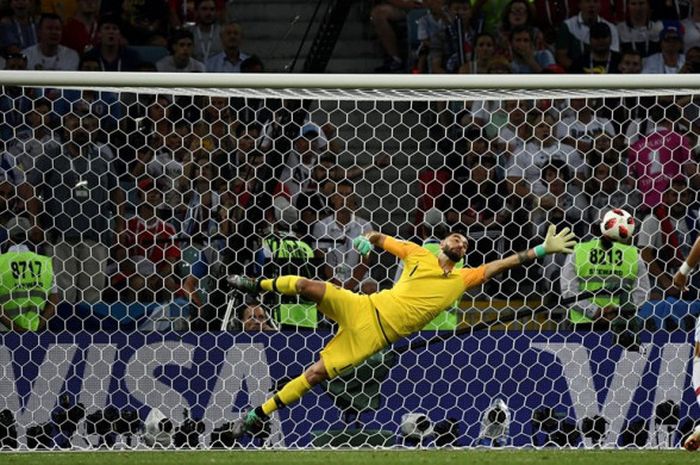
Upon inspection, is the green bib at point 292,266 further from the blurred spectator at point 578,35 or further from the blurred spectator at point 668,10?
the blurred spectator at point 668,10

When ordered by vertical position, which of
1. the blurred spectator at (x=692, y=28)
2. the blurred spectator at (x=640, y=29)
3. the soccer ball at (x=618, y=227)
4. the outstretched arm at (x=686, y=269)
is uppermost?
the outstretched arm at (x=686, y=269)

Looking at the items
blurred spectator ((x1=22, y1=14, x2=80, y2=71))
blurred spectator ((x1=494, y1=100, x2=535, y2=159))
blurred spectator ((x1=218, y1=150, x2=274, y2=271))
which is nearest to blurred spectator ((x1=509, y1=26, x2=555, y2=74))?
blurred spectator ((x1=494, y1=100, x2=535, y2=159))

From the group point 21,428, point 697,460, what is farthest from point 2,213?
point 697,460

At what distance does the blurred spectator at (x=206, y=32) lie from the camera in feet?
47.1

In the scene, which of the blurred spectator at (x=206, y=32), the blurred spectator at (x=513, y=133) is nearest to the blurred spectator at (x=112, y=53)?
the blurred spectator at (x=206, y=32)

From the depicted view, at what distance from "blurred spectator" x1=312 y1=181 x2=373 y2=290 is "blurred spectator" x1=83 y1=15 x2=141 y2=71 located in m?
3.38

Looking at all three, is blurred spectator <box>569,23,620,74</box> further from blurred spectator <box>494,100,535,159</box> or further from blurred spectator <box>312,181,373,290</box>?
blurred spectator <box>312,181,373,290</box>

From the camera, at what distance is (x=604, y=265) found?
11672 millimetres

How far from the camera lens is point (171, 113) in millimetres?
12148

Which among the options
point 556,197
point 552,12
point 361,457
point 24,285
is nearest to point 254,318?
point 24,285

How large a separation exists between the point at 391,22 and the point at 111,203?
15.5 ft

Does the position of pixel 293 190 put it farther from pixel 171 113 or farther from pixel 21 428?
pixel 21 428

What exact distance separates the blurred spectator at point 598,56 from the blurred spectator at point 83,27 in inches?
187

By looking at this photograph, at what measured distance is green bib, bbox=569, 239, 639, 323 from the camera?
11.5 m
